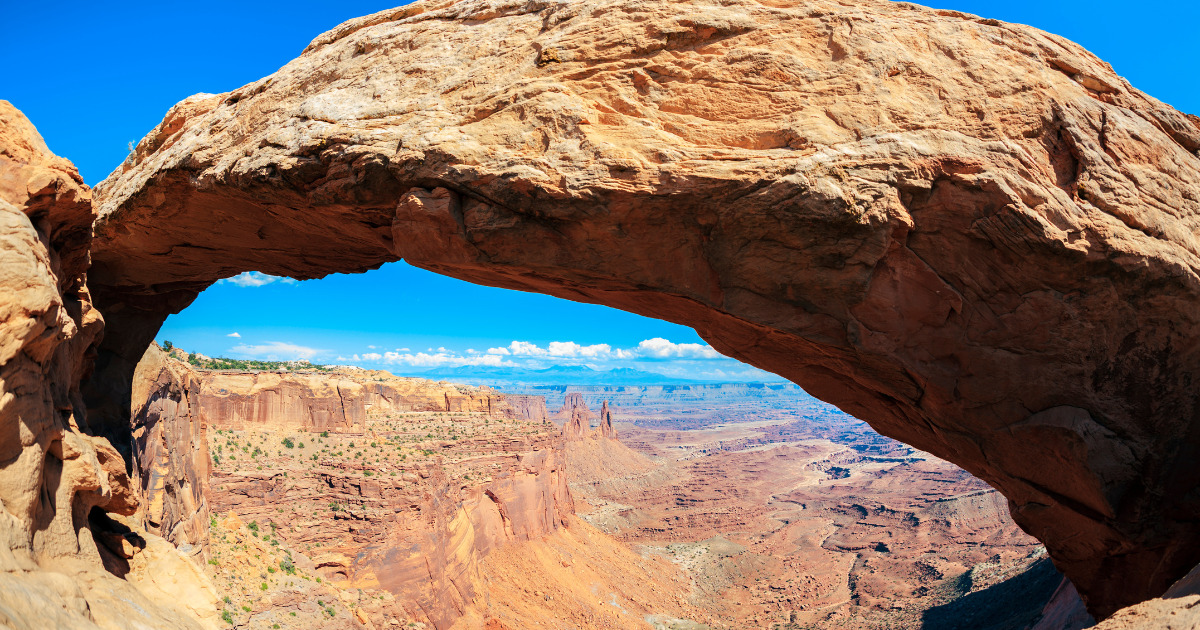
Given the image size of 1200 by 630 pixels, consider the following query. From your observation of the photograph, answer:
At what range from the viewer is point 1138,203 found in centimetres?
842

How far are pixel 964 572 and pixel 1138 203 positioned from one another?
148ft

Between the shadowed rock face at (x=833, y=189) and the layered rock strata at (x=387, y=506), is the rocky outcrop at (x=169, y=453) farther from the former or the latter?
the shadowed rock face at (x=833, y=189)

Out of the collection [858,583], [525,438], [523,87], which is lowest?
[858,583]

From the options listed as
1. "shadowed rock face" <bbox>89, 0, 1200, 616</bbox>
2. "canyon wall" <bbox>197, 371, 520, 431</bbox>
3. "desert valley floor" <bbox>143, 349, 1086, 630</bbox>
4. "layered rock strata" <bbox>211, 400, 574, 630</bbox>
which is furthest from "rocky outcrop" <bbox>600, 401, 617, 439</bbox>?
"shadowed rock face" <bbox>89, 0, 1200, 616</bbox>

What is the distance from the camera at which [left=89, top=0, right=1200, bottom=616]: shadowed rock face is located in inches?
323

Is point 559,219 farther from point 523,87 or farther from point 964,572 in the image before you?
point 964,572

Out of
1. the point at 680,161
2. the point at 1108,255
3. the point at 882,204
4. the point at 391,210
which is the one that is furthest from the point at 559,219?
the point at 1108,255

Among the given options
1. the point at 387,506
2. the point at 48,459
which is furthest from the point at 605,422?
the point at 48,459

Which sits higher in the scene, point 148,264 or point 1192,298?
point 148,264

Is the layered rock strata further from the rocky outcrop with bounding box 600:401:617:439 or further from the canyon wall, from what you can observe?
the rocky outcrop with bounding box 600:401:617:439

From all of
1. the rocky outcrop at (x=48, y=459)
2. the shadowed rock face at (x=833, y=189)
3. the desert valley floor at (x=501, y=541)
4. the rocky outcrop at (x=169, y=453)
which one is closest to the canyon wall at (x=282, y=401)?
the desert valley floor at (x=501, y=541)

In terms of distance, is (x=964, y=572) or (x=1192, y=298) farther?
(x=964, y=572)

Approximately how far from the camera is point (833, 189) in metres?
7.87

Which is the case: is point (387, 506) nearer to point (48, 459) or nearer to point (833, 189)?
point (48, 459)
